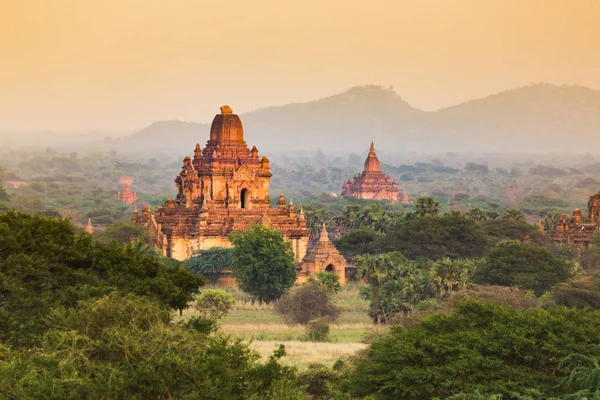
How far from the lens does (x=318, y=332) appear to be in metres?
46.6

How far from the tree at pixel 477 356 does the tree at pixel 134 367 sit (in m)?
4.23

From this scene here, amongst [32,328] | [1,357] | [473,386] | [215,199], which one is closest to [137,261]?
[32,328]

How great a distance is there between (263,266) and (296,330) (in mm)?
8910

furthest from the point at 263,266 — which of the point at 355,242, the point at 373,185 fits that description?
the point at 373,185

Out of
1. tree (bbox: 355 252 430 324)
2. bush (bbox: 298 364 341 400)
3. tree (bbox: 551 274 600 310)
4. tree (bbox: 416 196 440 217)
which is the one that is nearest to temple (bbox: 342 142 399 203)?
tree (bbox: 416 196 440 217)

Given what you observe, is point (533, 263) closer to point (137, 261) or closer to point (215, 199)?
point (215, 199)

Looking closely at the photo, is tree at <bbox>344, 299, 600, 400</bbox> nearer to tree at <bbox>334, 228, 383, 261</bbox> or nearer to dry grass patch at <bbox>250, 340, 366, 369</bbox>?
dry grass patch at <bbox>250, 340, 366, 369</bbox>

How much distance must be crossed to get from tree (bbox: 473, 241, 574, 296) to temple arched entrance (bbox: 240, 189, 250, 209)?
16.4 m

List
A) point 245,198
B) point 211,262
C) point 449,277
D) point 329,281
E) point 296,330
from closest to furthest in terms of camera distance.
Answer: point 296,330, point 449,277, point 329,281, point 211,262, point 245,198

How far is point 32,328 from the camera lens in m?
29.2

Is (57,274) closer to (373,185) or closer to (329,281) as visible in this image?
(329,281)

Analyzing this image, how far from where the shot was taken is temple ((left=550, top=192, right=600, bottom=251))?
77.3 metres

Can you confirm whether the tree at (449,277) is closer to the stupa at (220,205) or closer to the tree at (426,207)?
the stupa at (220,205)

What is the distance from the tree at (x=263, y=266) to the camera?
5741cm
